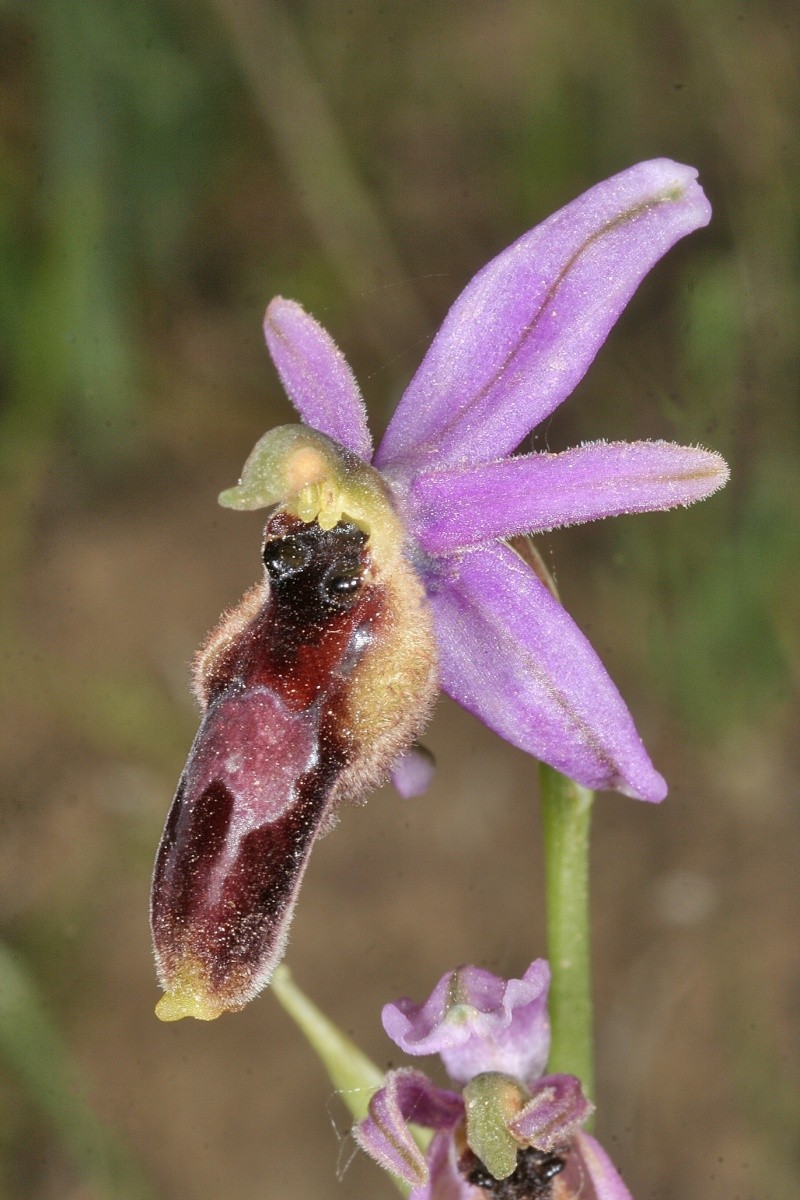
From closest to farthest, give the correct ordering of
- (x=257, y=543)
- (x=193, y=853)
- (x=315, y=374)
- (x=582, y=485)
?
(x=193, y=853)
(x=582, y=485)
(x=315, y=374)
(x=257, y=543)

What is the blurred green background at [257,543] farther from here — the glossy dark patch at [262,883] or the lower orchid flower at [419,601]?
the glossy dark patch at [262,883]

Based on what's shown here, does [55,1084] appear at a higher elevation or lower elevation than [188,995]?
lower

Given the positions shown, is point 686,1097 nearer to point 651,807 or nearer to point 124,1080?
point 651,807

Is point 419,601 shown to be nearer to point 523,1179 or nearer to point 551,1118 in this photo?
point 551,1118

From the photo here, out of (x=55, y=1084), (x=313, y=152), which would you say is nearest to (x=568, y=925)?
(x=55, y=1084)

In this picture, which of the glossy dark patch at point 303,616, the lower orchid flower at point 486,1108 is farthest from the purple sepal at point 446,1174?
the glossy dark patch at point 303,616

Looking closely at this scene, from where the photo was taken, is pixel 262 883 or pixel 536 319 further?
pixel 536 319

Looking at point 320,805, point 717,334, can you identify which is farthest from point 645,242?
point 717,334
